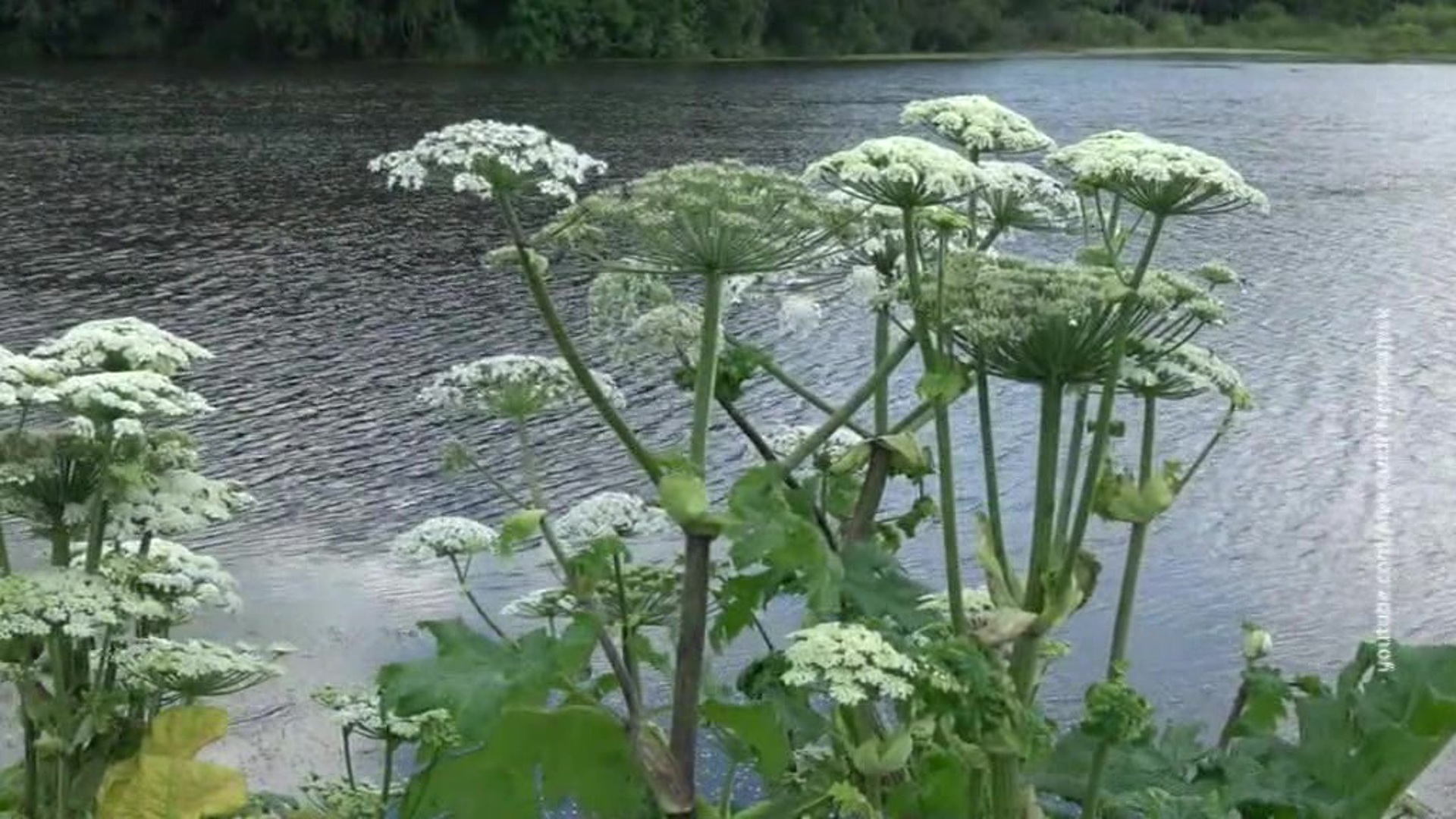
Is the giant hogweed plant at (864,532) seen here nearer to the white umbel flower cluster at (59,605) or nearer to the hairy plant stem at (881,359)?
the hairy plant stem at (881,359)

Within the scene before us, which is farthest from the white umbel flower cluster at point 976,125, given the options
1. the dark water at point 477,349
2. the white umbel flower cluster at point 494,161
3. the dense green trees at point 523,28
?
the dense green trees at point 523,28

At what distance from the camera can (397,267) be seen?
16922 mm

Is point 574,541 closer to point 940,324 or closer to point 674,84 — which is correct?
point 940,324

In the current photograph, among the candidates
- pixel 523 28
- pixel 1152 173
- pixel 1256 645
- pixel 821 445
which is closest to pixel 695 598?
pixel 821 445

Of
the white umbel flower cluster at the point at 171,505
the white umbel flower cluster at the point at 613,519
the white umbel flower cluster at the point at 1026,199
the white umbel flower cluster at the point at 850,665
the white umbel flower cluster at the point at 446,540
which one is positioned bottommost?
the white umbel flower cluster at the point at 446,540

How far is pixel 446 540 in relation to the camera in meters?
3.47

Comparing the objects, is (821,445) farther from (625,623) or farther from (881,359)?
(625,623)

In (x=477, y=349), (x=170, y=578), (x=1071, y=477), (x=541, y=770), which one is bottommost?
(x=477, y=349)

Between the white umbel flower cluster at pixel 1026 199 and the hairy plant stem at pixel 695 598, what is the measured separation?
0.66m

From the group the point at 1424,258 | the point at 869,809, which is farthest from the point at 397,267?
the point at 869,809

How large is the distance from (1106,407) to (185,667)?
5.23 ft

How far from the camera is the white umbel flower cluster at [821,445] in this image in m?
A: 3.51

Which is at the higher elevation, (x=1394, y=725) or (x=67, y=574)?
(x=67, y=574)

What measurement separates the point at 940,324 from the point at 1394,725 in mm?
1155
